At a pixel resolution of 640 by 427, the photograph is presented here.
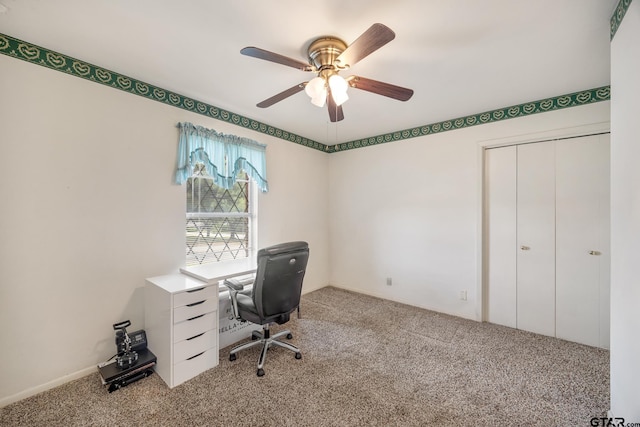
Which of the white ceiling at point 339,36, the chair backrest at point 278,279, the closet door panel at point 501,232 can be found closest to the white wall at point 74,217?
the white ceiling at point 339,36

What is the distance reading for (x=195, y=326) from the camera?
201cm

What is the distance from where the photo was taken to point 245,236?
327 cm

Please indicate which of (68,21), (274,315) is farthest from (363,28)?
(274,315)

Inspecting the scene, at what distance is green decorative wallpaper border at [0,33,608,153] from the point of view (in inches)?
70.7

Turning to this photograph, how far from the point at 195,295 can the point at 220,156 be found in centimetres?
149

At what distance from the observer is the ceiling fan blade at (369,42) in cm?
121

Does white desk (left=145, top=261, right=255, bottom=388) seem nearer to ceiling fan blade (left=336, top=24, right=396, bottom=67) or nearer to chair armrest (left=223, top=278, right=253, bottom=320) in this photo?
chair armrest (left=223, top=278, right=253, bottom=320)

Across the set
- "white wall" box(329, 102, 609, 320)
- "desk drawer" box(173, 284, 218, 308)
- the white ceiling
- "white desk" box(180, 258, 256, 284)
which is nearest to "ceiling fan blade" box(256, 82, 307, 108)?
the white ceiling

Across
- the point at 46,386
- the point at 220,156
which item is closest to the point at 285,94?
the point at 220,156

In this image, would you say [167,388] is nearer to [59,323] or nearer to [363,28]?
[59,323]

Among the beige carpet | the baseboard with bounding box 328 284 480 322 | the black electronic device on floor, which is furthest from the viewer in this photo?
the baseboard with bounding box 328 284 480 322

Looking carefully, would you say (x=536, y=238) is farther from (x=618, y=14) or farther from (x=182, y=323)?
(x=182, y=323)

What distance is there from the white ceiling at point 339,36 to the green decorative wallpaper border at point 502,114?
0.12 metres

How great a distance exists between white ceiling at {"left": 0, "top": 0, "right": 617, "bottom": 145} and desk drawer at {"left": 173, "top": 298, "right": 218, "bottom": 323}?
1.86 meters
